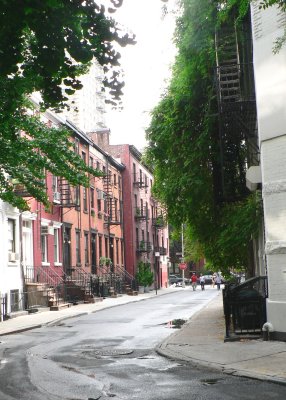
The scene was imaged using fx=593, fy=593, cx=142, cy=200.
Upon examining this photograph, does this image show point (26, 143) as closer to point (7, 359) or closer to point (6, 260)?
point (7, 359)

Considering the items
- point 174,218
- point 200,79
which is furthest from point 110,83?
point 174,218

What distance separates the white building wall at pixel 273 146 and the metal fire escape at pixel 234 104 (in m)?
1.92

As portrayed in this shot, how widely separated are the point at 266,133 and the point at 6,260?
1540 cm

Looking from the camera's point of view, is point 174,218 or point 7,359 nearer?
point 7,359

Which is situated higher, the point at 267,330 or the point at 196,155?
the point at 196,155

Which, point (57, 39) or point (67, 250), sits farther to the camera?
point (67, 250)

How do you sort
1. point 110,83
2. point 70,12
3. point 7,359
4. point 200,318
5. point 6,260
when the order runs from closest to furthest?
point 70,12 → point 110,83 → point 7,359 → point 200,318 → point 6,260

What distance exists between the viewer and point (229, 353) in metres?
11.3

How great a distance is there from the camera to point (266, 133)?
1312 cm

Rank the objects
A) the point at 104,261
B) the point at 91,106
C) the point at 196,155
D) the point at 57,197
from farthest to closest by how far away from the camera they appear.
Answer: the point at 91,106, the point at 104,261, the point at 57,197, the point at 196,155

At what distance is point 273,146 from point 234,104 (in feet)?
8.49

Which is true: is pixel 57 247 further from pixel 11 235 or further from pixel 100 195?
pixel 100 195

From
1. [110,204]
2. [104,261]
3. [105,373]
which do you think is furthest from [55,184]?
[105,373]

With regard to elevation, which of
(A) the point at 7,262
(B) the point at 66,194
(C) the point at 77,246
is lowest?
(A) the point at 7,262
